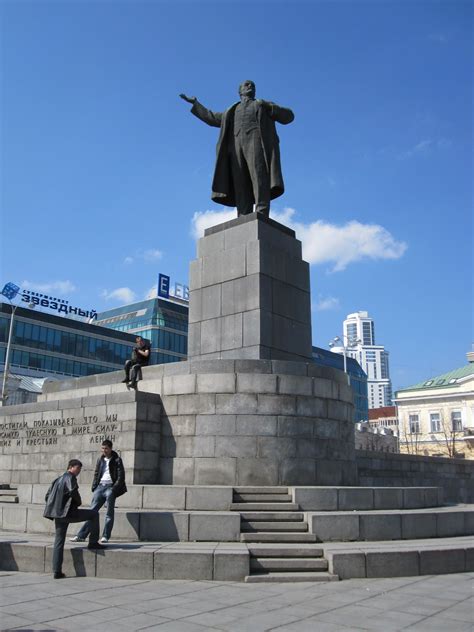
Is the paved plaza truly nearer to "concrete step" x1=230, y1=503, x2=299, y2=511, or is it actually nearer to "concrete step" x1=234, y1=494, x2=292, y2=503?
"concrete step" x1=230, y1=503, x2=299, y2=511

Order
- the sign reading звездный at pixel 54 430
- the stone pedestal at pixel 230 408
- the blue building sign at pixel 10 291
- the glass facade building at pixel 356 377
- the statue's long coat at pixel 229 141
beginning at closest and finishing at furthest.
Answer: the stone pedestal at pixel 230 408 → the sign reading звездный at pixel 54 430 → the statue's long coat at pixel 229 141 → the blue building sign at pixel 10 291 → the glass facade building at pixel 356 377

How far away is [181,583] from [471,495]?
76.9ft

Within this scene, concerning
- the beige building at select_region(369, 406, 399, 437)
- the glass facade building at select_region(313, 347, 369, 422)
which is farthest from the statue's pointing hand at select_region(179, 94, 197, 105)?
the beige building at select_region(369, 406, 399, 437)

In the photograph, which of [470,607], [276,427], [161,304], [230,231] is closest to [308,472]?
[276,427]

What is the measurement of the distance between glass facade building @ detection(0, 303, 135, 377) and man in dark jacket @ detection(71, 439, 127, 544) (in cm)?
6856

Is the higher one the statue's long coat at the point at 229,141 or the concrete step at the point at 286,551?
the statue's long coat at the point at 229,141

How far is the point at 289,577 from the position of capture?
959 centimetres

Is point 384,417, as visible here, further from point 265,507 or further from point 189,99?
point 265,507

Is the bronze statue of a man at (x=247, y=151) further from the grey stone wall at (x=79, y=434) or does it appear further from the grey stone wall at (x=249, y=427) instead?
the grey stone wall at (x=79, y=434)

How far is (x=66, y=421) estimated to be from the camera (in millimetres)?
15969

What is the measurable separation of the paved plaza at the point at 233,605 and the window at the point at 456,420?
66.0 m

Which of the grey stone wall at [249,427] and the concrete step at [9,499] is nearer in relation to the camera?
the grey stone wall at [249,427]

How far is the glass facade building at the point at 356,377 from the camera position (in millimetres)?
118625

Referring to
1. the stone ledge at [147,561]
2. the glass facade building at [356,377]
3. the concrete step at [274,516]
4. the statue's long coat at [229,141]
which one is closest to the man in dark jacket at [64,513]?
the stone ledge at [147,561]
